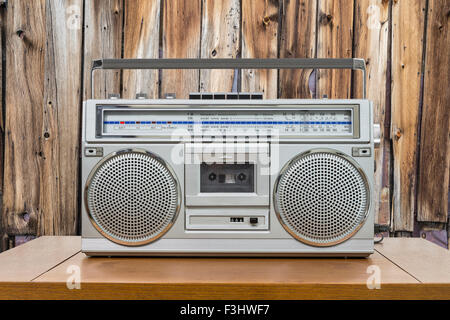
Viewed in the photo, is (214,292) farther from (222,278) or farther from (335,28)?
(335,28)

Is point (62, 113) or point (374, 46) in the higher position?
point (374, 46)

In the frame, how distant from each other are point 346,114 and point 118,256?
1.61 ft

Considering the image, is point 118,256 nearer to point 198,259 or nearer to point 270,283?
point 198,259

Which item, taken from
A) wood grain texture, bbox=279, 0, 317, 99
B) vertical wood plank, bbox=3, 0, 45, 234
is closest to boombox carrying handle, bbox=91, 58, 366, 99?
wood grain texture, bbox=279, 0, 317, 99

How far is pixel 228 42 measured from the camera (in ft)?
3.26

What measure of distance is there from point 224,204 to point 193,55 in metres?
0.51

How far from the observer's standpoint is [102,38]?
0.99 metres

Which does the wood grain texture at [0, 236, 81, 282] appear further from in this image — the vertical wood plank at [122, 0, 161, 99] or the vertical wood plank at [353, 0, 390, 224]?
the vertical wood plank at [353, 0, 390, 224]

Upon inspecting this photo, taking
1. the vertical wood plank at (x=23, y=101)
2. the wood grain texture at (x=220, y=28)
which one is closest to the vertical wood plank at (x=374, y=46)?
the wood grain texture at (x=220, y=28)

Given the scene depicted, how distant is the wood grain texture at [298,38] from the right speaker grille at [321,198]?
0.39 m

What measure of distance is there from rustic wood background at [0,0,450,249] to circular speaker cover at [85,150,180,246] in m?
0.39

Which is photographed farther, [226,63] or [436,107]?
[436,107]

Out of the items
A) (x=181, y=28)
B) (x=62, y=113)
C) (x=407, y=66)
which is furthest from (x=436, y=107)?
(x=62, y=113)

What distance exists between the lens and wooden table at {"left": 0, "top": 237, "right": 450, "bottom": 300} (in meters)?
0.52
